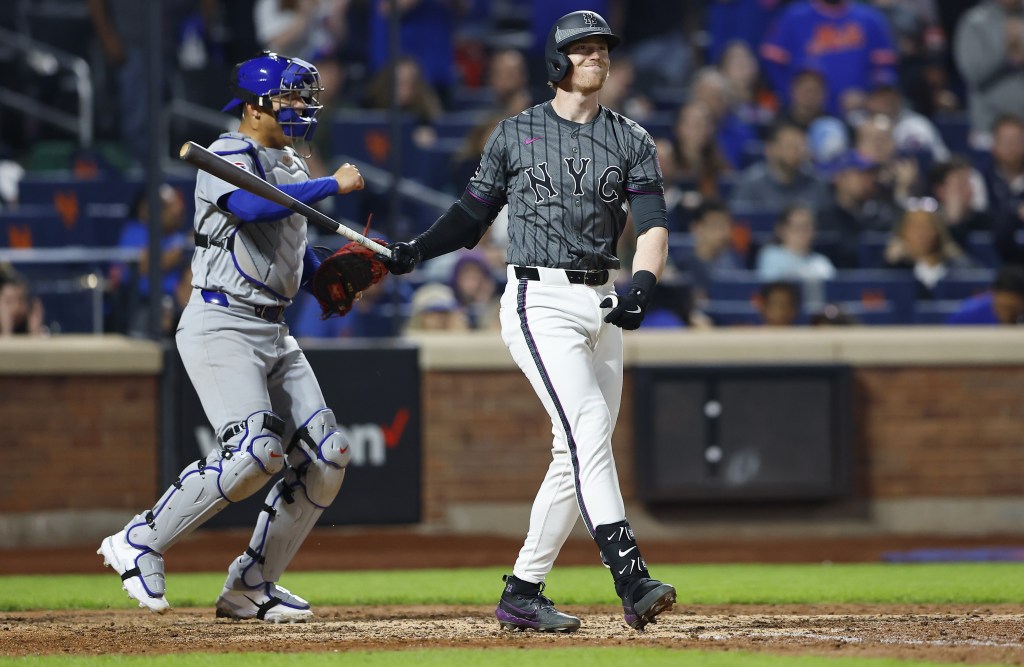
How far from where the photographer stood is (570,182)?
5.29 m

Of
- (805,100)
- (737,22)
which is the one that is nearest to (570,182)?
(805,100)

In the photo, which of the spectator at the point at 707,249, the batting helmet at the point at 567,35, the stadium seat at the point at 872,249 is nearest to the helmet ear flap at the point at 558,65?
the batting helmet at the point at 567,35

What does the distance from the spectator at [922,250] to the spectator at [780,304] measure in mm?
1297

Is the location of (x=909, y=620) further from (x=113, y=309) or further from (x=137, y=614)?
(x=113, y=309)

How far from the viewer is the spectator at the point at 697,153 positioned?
12.3 metres

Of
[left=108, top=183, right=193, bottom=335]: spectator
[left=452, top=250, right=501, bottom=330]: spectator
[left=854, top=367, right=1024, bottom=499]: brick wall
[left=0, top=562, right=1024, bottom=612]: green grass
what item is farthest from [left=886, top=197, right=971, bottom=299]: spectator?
[left=108, top=183, right=193, bottom=335]: spectator

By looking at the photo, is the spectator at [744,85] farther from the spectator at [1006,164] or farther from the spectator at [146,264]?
the spectator at [146,264]

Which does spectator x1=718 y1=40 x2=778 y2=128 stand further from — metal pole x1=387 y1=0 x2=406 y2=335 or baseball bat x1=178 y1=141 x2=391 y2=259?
baseball bat x1=178 y1=141 x2=391 y2=259

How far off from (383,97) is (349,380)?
3.28 metres

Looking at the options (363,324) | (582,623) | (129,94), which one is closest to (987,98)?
(363,324)

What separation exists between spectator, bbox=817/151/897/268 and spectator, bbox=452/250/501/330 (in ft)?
9.49

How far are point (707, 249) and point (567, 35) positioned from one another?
244 inches

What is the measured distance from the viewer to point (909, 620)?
5.74 m

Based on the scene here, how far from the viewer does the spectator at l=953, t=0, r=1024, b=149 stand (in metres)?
14.0
